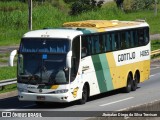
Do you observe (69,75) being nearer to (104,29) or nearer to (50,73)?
(50,73)

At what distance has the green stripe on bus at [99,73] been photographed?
81.6ft

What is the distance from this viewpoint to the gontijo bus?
22.7 metres

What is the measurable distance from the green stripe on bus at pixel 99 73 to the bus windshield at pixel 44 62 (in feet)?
7.22

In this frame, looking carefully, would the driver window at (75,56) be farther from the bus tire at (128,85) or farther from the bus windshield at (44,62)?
the bus tire at (128,85)

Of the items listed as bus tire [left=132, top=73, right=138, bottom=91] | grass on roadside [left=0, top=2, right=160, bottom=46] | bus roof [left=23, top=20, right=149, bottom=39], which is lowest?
grass on roadside [left=0, top=2, right=160, bottom=46]

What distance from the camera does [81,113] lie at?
20.7m

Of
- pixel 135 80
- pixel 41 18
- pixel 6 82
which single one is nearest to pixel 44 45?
pixel 6 82

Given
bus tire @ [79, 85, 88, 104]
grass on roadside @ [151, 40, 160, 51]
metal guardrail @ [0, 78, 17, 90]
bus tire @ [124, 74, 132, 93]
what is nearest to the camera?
bus tire @ [79, 85, 88, 104]

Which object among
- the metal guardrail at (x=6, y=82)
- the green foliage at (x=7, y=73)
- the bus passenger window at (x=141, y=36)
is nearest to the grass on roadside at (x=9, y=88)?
the metal guardrail at (x=6, y=82)

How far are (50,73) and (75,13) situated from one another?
159 ft

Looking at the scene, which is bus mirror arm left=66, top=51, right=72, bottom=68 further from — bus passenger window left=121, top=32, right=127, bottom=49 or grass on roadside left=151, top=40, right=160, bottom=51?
grass on roadside left=151, top=40, right=160, bottom=51

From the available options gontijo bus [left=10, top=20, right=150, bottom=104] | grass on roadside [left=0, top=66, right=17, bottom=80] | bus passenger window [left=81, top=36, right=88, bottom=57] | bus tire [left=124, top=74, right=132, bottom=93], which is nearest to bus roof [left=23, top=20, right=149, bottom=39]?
gontijo bus [left=10, top=20, right=150, bottom=104]

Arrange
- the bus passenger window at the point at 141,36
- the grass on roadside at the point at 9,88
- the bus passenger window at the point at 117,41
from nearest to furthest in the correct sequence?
the bus passenger window at the point at 117,41 → the grass on roadside at the point at 9,88 → the bus passenger window at the point at 141,36

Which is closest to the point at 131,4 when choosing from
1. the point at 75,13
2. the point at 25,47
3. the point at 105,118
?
the point at 75,13
